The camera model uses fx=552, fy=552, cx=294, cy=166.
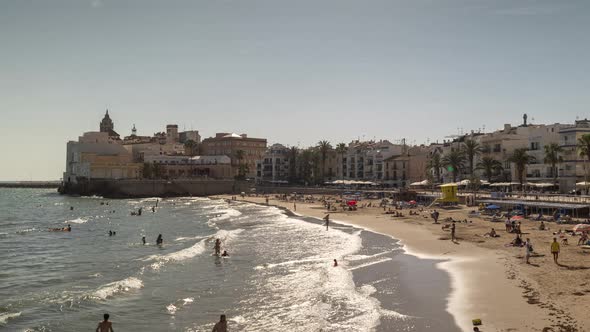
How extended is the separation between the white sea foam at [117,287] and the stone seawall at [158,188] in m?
100

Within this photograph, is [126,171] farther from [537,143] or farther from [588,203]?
[588,203]

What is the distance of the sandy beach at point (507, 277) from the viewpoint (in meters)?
19.4

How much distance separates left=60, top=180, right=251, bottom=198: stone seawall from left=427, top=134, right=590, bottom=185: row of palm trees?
53.4 meters

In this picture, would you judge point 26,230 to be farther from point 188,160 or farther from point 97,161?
point 188,160

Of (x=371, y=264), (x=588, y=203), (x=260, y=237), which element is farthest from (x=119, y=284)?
(x=588, y=203)

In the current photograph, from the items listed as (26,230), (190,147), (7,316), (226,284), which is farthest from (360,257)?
(190,147)

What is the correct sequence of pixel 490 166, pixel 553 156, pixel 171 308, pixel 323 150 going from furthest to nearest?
pixel 323 150, pixel 490 166, pixel 553 156, pixel 171 308

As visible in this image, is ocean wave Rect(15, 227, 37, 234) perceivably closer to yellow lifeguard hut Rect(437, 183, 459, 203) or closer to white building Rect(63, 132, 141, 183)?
yellow lifeguard hut Rect(437, 183, 459, 203)

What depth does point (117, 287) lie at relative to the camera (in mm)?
28047

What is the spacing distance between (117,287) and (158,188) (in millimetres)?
102617

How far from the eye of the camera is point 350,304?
23.7 metres

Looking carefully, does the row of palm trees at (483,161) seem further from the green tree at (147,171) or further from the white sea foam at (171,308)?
the green tree at (147,171)

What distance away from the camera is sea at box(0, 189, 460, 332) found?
21766 mm

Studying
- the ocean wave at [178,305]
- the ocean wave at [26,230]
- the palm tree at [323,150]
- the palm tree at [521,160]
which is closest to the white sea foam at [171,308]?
the ocean wave at [178,305]
